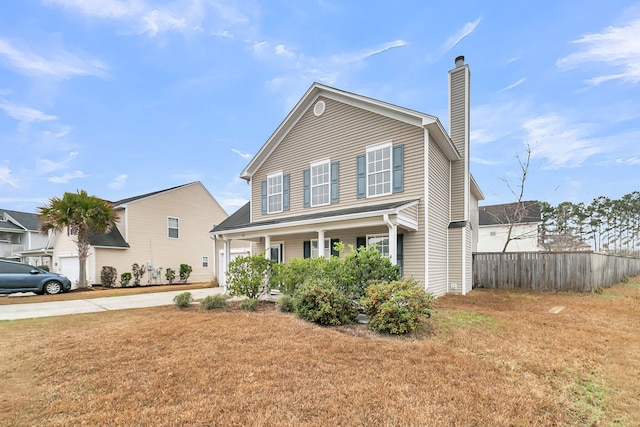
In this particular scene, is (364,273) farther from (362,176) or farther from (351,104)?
(351,104)

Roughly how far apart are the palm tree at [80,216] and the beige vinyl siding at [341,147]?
1008 cm

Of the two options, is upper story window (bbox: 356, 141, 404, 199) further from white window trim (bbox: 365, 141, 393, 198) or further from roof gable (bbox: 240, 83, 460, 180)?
roof gable (bbox: 240, 83, 460, 180)

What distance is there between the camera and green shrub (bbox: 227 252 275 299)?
932cm

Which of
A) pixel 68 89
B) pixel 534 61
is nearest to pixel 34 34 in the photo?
pixel 68 89

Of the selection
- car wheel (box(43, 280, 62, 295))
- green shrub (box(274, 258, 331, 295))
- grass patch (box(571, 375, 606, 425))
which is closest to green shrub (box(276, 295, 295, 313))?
green shrub (box(274, 258, 331, 295))

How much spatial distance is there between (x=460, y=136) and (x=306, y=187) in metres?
6.69

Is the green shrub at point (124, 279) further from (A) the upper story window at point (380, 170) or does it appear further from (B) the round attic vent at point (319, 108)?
(A) the upper story window at point (380, 170)

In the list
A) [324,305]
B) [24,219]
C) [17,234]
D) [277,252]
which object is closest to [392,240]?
[324,305]

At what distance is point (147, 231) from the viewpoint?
20578 millimetres

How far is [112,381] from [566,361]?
6.50 m

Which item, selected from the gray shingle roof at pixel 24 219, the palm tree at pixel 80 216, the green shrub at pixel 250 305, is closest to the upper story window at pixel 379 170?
the green shrub at pixel 250 305

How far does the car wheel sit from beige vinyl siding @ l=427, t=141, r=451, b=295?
17.2 metres

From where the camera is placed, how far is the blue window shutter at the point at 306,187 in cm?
1255

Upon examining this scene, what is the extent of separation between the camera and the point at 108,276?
18422 mm
